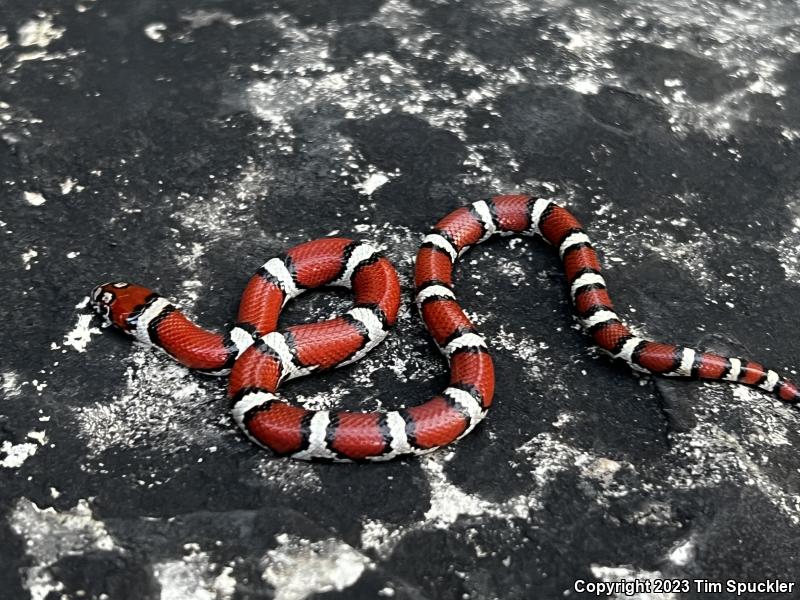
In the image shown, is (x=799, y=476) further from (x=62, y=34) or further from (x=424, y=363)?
(x=62, y=34)

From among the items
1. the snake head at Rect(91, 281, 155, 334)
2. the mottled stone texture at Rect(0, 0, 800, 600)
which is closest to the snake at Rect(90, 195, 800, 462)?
the snake head at Rect(91, 281, 155, 334)

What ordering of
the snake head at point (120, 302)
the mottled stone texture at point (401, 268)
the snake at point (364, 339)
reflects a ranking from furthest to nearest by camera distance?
the snake head at point (120, 302), the snake at point (364, 339), the mottled stone texture at point (401, 268)

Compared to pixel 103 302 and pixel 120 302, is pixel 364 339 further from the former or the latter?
pixel 103 302

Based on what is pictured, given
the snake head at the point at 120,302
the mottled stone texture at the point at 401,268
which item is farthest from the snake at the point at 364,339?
the mottled stone texture at the point at 401,268

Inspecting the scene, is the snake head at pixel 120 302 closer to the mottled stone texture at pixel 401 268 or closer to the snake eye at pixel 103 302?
the snake eye at pixel 103 302

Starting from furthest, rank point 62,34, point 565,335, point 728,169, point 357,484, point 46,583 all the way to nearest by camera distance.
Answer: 1. point 62,34
2. point 728,169
3. point 565,335
4. point 357,484
5. point 46,583

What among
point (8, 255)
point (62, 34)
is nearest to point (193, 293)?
point (8, 255)

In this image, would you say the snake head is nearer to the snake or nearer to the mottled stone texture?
the snake
